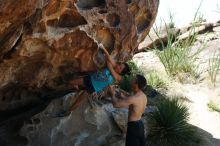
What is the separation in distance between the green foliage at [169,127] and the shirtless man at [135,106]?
231 centimetres

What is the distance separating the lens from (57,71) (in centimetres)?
732

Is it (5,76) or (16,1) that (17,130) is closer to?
(5,76)

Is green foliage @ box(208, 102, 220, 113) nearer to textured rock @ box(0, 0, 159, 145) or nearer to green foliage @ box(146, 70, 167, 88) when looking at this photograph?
green foliage @ box(146, 70, 167, 88)

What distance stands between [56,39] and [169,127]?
11.5ft

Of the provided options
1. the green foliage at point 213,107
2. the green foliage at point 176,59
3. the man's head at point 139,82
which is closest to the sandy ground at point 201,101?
the green foliage at point 213,107

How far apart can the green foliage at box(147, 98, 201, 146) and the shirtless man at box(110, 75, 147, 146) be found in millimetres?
2308

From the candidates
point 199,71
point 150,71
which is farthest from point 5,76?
point 199,71

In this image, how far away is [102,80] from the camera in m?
7.01

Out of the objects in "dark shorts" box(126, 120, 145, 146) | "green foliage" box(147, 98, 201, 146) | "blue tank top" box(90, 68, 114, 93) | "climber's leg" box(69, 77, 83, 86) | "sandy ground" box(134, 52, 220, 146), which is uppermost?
"blue tank top" box(90, 68, 114, 93)

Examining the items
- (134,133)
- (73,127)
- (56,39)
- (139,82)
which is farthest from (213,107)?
(56,39)

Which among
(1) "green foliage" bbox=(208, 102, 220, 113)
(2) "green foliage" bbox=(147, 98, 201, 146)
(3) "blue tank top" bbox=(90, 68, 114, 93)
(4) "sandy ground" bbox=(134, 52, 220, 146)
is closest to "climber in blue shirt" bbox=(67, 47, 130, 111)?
(3) "blue tank top" bbox=(90, 68, 114, 93)

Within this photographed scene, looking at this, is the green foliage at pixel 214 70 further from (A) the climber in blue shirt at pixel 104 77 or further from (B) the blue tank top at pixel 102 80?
(B) the blue tank top at pixel 102 80

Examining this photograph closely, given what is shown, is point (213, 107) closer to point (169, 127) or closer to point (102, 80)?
point (169, 127)

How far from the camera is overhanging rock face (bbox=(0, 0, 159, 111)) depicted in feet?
19.4
